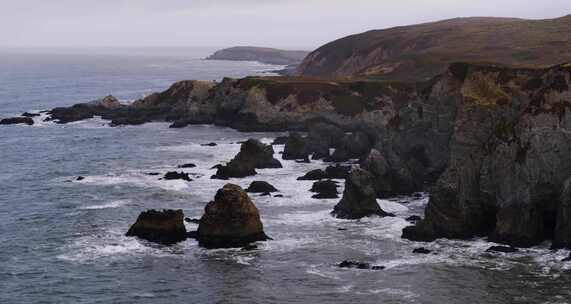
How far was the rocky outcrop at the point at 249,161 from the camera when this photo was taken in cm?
7894

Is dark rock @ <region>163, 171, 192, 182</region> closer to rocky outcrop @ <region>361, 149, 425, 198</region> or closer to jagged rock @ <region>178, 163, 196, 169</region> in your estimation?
jagged rock @ <region>178, 163, 196, 169</region>

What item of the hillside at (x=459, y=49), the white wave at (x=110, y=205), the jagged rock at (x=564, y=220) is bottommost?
the white wave at (x=110, y=205)

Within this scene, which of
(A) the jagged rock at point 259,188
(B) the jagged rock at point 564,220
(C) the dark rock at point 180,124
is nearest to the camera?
(B) the jagged rock at point 564,220

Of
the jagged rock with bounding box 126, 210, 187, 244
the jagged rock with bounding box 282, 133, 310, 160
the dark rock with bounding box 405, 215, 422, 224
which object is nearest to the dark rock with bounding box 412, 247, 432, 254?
the dark rock with bounding box 405, 215, 422, 224

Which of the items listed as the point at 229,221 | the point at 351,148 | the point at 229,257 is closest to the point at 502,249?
the point at 229,257

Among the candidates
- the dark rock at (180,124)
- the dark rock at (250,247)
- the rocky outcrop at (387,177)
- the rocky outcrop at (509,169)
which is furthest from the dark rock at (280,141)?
the dark rock at (250,247)

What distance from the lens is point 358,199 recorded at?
61.7 m

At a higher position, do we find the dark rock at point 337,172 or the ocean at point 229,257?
the dark rock at point 337,172

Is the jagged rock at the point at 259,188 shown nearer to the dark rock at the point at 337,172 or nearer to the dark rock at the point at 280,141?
the dark rock at the point at 337,172

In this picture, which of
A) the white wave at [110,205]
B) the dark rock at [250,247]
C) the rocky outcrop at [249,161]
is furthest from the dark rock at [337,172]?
the dark rock at [250,247]

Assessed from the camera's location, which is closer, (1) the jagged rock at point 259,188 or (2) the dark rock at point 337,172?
(1) the jagged rock at point 259,188

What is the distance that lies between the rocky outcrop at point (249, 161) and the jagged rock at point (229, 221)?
2410cm

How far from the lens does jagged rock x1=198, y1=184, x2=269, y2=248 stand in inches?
2108

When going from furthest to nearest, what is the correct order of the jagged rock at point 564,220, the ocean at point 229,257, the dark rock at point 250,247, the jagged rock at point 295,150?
the jagged rock at point 295,150 < the dark rock at point 250,247 < the jagged rock at point 564,220 < the ocean at point 229,257
